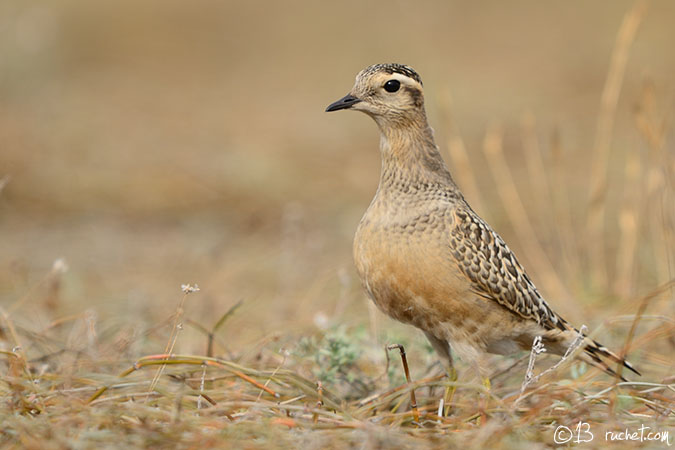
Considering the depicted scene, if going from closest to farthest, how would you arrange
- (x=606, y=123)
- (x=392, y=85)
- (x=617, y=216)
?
(x=392, y=85)
(x=606, y=123)
(x=617, y=216)

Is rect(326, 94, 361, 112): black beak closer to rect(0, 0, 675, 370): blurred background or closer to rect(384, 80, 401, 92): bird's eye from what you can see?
rect(384, 80, 401, 92): bird's eye

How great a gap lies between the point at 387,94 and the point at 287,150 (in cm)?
796

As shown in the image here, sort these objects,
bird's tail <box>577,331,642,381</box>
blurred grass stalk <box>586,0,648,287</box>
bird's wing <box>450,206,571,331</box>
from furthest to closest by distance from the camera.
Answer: blurred grass stalk <box>586,0,648,287</box> < bird's tail <box>577,331,642,381</box> < bird's wing <box>450,206,571,331</box>

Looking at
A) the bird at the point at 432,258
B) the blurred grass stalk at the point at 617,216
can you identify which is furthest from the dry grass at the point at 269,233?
the bird at the point at 432,258

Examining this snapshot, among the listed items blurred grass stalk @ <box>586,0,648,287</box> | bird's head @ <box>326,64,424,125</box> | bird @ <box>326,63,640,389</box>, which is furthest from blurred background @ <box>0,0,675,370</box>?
bird's head @ <box>326,64,424,125</box>

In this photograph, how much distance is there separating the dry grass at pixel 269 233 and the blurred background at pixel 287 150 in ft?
0.16

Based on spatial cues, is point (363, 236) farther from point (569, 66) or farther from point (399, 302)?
point (569, 66)

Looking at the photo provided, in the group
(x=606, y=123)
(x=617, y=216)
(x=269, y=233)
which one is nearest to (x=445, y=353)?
(x=606, y=123)

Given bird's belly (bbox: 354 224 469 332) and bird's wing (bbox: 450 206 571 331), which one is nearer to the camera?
bird's belly (bbox: 354 224 469 332)

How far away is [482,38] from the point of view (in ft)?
58.3

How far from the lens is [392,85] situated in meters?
4.32

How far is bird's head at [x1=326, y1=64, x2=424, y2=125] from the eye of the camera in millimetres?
4289

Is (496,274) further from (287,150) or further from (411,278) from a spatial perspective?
(287,150)

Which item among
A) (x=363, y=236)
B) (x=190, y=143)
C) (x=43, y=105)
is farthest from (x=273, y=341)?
(x=43, y=105)
